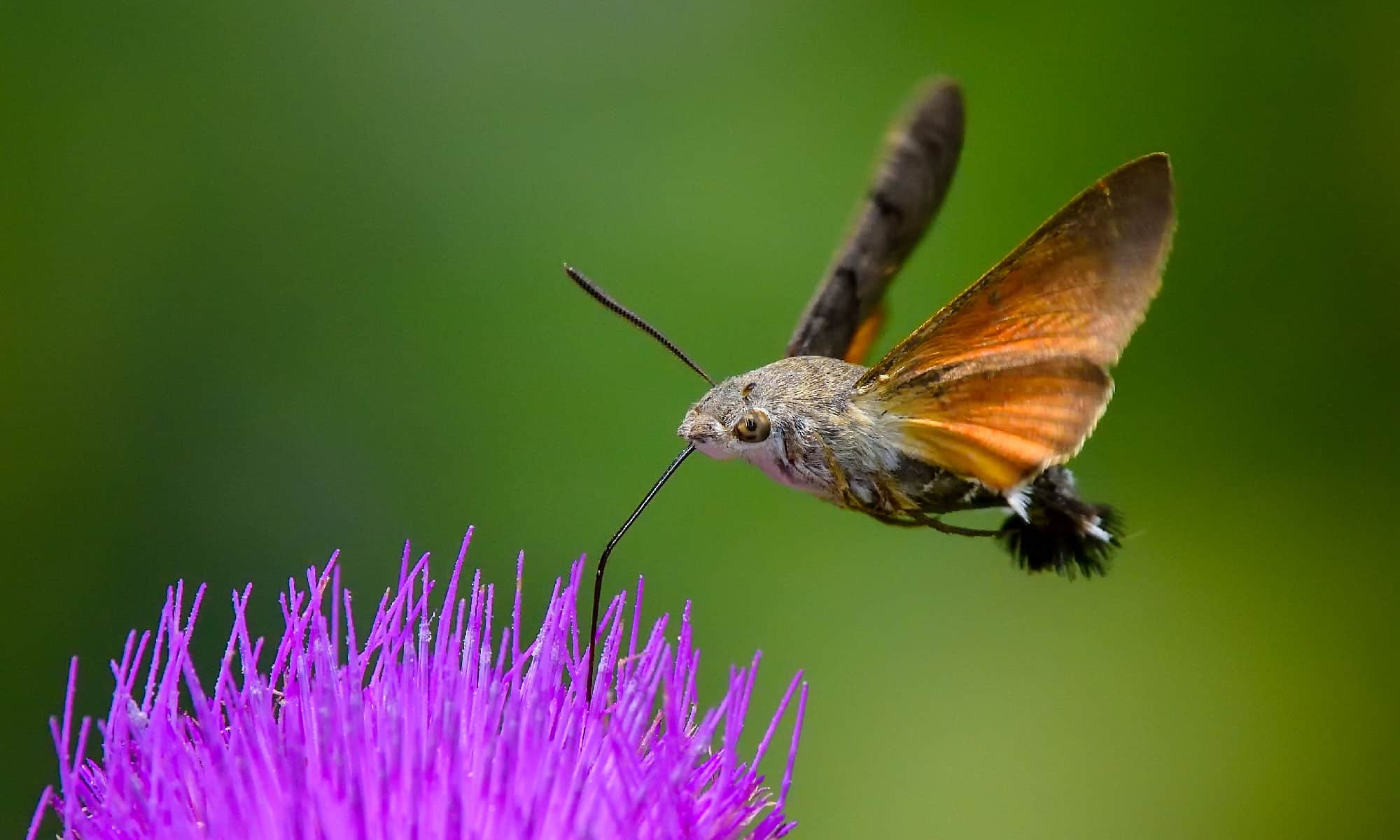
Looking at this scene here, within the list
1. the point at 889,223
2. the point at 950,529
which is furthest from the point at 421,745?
the point at 889,223

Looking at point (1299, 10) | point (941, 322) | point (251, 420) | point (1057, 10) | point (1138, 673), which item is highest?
point (1299, 10)

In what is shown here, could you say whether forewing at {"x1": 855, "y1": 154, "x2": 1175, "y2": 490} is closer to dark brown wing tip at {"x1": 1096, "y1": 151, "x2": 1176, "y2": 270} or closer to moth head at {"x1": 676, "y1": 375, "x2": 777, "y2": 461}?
dark brown wing tip at {"x1": 1096, "y1": 151, "x2": 1176, "y2": 270}

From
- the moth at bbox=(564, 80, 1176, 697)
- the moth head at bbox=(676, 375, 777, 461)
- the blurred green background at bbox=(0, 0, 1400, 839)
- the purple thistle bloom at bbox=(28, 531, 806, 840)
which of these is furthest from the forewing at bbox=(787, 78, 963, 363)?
the blurred green background at bbox=(0, 0, 1400, 839)

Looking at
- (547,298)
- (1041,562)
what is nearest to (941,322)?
(1041,562)

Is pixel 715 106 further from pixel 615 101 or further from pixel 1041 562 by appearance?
pixel 1041 562

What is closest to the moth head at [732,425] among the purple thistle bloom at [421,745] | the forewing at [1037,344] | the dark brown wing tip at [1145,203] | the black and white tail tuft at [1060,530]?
the forewing at [1037,344]

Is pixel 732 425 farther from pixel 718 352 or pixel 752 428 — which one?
pixel 718 352
